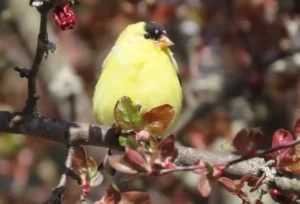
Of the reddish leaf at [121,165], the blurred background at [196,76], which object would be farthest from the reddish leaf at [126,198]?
the blurred background at [196,76]

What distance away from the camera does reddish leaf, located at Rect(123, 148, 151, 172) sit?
178cm

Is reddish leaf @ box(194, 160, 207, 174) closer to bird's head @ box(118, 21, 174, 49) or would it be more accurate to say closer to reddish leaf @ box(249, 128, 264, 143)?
reddish leaf @ box(249, 128, 264, 143)

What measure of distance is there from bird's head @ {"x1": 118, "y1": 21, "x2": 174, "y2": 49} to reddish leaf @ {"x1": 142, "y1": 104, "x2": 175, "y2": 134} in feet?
4.96

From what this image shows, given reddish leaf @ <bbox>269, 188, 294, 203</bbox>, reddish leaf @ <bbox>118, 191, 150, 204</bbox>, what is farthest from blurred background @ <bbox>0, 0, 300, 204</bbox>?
reddish leaf @ <bbox>118, 191, 150, 204</bbox>

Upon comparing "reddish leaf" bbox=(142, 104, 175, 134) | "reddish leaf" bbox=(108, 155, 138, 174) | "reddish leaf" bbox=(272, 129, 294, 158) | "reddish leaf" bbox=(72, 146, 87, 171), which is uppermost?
"reddish leaf" bbox=(108, 155, 138, 174)

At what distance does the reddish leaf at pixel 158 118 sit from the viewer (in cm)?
208

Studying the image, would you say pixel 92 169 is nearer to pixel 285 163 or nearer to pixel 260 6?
pixel 285 163

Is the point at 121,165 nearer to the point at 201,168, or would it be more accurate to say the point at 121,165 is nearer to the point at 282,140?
the point at 201,168

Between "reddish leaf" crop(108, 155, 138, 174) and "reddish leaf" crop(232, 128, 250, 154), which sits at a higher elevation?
"reddish leaf" crop(232, 128, 250, 154)

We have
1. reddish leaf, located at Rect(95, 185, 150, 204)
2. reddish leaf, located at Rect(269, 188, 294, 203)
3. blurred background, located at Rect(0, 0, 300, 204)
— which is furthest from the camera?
blurred background, located at Rect(0, 0, 300, 204)

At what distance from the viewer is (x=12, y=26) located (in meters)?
4.53

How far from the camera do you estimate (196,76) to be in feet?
15.7

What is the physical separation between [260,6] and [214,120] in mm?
833

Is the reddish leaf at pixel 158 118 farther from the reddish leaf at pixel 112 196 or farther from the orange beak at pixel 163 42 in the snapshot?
the orange beak at pixel 163 42
